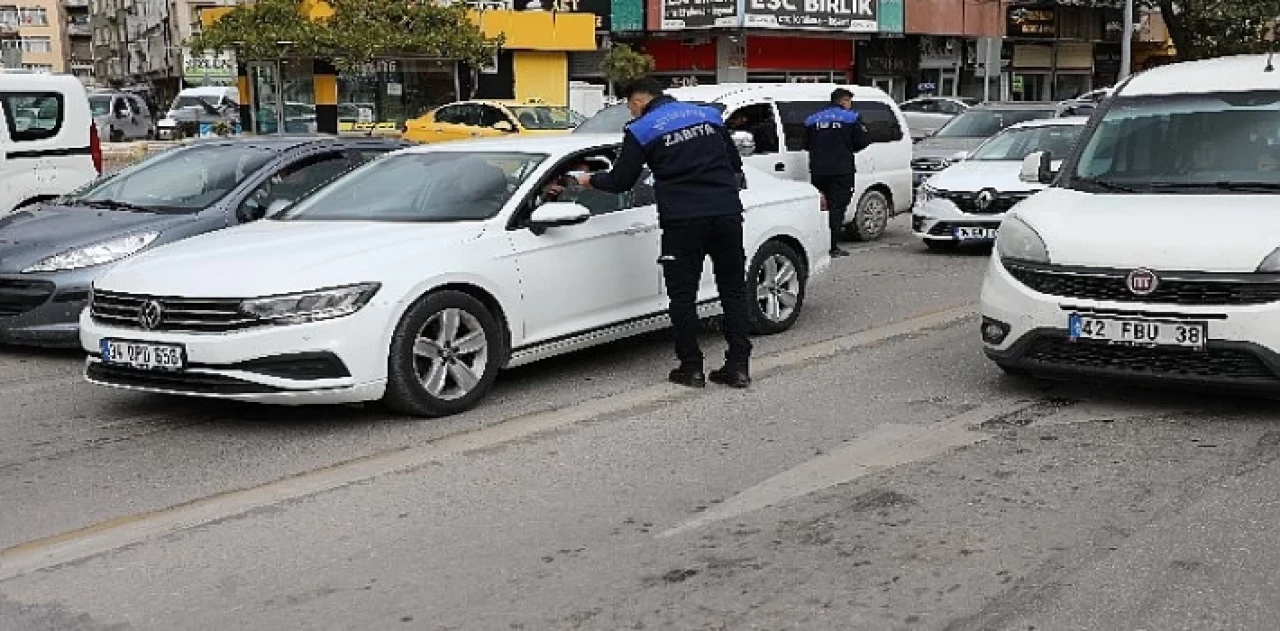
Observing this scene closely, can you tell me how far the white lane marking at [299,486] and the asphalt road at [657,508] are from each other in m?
0.02

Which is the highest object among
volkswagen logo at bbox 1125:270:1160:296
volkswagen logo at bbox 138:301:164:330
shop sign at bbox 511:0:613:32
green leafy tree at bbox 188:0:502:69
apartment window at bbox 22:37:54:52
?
Answer: apartment window at bbox 22:37:54:52

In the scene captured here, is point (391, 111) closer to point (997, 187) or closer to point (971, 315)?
point (997, 187)

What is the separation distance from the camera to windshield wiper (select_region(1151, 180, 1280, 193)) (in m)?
6.70

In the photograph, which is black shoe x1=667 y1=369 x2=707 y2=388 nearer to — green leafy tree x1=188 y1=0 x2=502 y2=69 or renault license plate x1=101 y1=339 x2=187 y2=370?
renault license plate x1=101 y1=339 x2=187 y2=370

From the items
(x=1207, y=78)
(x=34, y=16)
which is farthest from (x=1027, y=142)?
(x=34, y=16)

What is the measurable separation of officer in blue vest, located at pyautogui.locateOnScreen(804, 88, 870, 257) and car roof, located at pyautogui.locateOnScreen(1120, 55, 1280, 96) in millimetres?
4952

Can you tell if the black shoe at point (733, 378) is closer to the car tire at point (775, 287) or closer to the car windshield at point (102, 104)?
the car tire at point (775, 287)

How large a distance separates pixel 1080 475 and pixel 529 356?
292 centimetres

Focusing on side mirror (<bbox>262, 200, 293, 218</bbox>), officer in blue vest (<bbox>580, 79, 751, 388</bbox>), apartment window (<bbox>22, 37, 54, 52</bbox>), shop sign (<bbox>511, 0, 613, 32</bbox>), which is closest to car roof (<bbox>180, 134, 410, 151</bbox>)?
side mirror (<bbox>262, 200, 293, 218</bbox>)

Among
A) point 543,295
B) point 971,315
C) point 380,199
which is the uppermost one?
point 380,199

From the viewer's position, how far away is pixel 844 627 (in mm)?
4027

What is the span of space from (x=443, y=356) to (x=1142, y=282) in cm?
331

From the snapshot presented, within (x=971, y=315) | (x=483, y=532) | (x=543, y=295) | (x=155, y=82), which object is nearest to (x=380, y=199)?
(x=543, y=295)

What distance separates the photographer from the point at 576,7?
40375 millimetres
